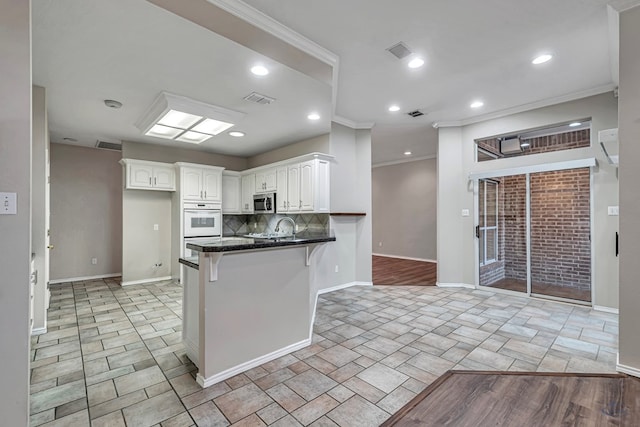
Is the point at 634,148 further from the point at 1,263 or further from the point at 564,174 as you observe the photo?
the point at 1,263

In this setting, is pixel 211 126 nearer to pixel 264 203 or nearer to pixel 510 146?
pixel 264 203

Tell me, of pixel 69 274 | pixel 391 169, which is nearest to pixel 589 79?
pixel 391 169

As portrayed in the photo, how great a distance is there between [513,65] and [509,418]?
3380mm

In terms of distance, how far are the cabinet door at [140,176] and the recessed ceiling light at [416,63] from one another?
489 centimetres

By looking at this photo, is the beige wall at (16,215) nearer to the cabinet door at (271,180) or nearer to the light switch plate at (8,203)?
the light switch plate at (8,203)

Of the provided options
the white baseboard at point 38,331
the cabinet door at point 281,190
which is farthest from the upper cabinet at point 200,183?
the white baseboard at point 38,331

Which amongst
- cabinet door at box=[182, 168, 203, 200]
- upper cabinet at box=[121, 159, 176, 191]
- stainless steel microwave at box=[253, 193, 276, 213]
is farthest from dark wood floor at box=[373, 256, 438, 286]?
upper cabinet at box=[121, 159, 176, 191]

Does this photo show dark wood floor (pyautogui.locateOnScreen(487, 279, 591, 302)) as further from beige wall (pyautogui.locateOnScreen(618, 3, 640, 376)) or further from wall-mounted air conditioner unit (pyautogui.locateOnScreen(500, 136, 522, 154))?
beige wall (pyautogui.locateOnScreen(618, 3, 640, 376))

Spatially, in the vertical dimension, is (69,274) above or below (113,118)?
below

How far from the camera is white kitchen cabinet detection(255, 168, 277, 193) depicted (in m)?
5.73

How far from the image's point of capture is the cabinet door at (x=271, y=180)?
568 centimetres

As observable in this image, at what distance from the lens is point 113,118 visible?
4.33m

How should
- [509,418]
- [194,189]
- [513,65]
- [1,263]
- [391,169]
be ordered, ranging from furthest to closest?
1. [391,169]
2. [194,189]
3. [513,65]
4. [509,418]
5. [1,263]

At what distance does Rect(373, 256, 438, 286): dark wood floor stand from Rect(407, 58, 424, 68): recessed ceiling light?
3748mm
